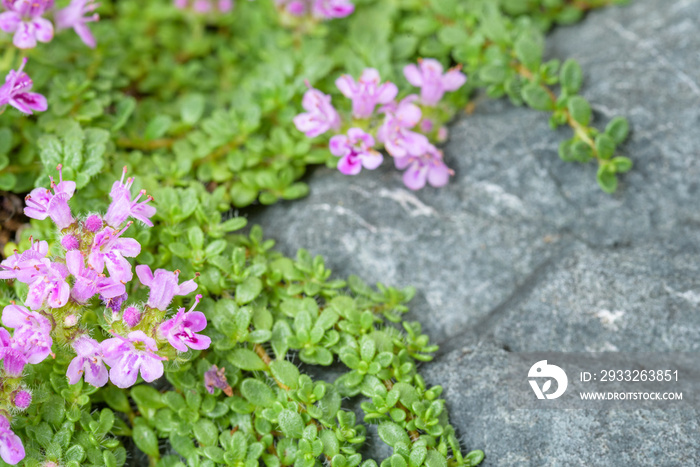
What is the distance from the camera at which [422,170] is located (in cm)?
300

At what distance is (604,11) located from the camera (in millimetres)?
3656

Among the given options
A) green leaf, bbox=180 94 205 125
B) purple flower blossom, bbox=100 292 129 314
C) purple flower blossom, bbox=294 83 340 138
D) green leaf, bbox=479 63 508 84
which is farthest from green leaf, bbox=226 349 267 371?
green leaf, bbox=479 63 508 84

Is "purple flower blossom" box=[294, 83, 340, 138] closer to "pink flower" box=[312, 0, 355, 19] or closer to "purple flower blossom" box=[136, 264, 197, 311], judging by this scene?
"pink flower" box=[312, 0, 355, 19]

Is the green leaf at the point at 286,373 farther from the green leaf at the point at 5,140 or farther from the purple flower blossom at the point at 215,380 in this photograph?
the green leaf at the point at 5,140

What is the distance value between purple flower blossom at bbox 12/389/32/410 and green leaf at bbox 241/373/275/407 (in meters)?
0.70

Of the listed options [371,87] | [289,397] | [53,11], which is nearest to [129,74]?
[53,11]

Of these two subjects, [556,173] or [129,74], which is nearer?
[556,173]

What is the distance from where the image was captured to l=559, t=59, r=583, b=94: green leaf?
3068 millimetres

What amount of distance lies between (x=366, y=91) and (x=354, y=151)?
0.91ft

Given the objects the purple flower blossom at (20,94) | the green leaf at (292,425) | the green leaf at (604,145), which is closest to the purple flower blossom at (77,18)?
the purple flower blossom at (20,94)

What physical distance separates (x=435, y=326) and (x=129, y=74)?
2.21 meters

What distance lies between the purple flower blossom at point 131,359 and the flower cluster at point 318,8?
2.08 m

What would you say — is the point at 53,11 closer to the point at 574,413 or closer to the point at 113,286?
the point at 113,286

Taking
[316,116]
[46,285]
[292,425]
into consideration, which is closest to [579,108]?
[316,116]
